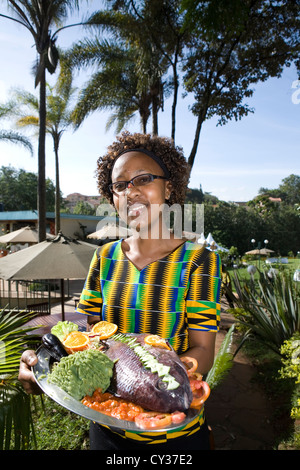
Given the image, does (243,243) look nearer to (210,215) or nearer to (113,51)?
(210,215)

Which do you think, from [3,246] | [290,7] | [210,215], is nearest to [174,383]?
[290,7]

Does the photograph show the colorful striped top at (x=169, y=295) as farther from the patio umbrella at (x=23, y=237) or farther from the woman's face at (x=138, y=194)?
the patio umbrella at (x=23, y=237)

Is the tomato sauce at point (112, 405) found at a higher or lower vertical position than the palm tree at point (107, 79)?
lower

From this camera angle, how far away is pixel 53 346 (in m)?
1.14

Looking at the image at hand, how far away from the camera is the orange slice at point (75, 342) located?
1141 mm

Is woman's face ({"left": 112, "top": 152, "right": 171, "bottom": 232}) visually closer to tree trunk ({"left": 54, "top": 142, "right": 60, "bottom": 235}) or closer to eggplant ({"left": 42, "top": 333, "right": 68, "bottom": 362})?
eggplant ({"left": 42, "top": 333, "right": 68, "bottom": 362})

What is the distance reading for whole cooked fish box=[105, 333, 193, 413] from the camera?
3.04 feet

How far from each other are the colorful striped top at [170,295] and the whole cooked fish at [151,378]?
0.27 metres

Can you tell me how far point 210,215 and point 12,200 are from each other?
2597cm

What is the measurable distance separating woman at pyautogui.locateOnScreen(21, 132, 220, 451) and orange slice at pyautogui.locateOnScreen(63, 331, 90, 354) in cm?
23

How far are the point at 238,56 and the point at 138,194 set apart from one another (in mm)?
10351

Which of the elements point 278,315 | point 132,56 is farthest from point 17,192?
point 278,315

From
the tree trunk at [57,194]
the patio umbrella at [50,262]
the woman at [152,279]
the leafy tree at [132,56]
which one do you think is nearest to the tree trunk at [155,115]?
the leafy tree at [132,56]

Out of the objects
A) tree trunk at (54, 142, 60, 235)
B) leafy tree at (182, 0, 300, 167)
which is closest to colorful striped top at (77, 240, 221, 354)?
leafy tree at (182, 0, 300, 167)
